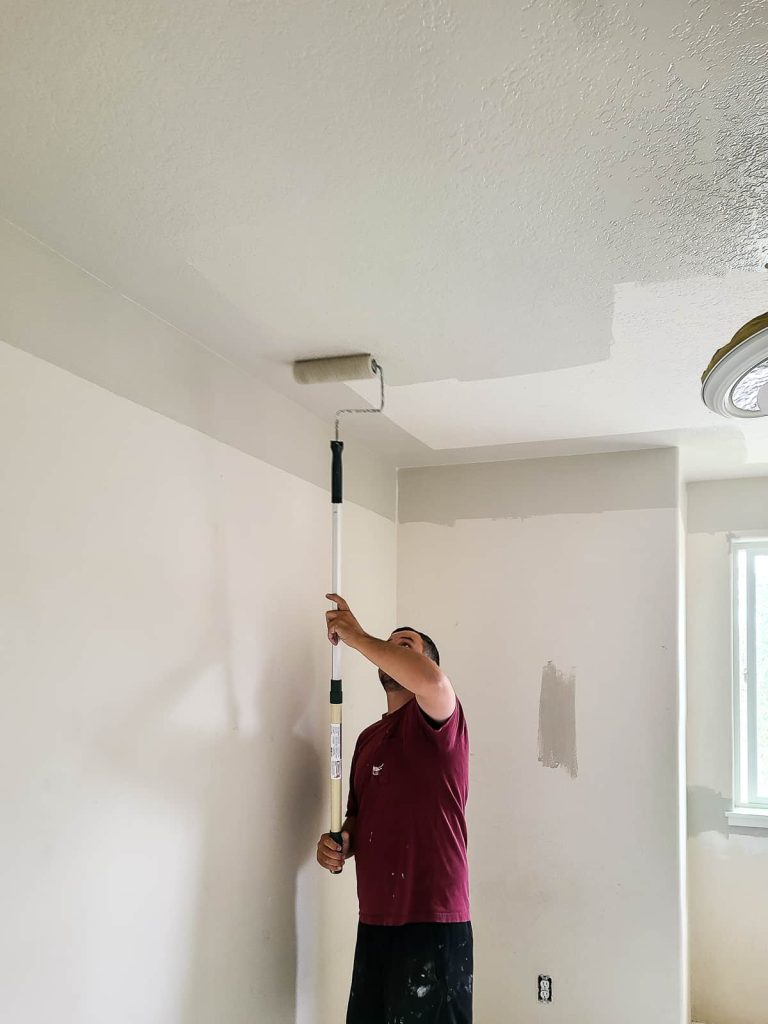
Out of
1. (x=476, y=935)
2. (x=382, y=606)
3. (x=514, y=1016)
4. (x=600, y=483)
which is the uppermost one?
(x=600, y=483)

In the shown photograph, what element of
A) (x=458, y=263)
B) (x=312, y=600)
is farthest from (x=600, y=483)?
(x=458, y=263)

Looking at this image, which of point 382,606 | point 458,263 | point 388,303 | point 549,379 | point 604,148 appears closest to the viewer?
point 604,148

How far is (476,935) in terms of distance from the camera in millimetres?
3016

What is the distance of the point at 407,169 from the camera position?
124 centimetres

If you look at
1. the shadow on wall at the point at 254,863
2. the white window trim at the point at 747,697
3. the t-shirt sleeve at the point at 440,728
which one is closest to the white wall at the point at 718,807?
the white window trim at the point at 747,697

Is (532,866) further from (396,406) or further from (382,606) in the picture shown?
(396,406)

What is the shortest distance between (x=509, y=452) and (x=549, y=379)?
88cm

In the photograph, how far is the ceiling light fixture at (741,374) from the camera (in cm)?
121

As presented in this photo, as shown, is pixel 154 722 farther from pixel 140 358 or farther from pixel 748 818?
pixel 748 818

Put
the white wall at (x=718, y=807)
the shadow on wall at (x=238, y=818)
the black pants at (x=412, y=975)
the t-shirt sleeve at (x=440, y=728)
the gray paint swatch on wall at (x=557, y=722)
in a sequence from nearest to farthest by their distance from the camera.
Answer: the shadow on wall at (x=238, y=818) → the black pants at (x=412, y=975) → the t-shirt sleeve at (x=440, y=728) → the gray paint swatch on wall at (x=557, y=722) → the white wall at (x=718, y=807)

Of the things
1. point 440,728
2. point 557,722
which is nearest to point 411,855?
point 440,728

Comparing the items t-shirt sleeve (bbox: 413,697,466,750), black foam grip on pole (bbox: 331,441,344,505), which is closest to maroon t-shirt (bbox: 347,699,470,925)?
t-shirt sleeve (bbox: 413,697,466,750)

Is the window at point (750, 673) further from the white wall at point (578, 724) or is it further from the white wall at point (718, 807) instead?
the white wall at point (578, 724)

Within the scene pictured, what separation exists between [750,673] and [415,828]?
1.95 metres
